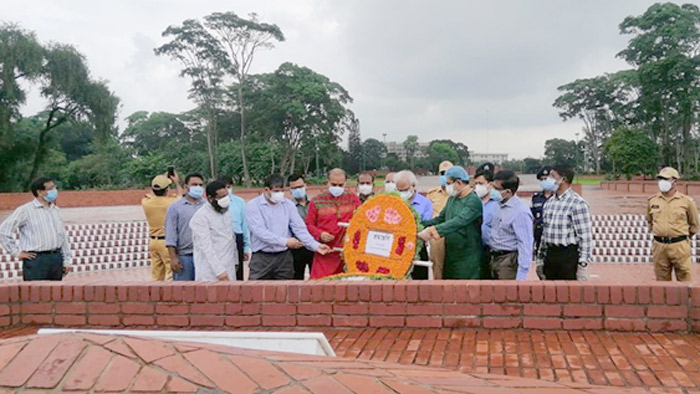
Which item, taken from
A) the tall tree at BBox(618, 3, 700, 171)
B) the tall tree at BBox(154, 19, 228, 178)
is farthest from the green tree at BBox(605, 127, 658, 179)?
the tall tree at BBox(154, 19, 228, 178)

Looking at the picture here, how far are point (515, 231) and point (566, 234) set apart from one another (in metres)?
0.44

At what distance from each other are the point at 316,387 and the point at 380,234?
3.14 m

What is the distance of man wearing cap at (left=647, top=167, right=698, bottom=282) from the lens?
5.50m

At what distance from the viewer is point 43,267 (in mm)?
4809

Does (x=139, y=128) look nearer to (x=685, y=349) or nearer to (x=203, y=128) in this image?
(x=203, y=128)

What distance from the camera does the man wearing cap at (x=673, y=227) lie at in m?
5.50

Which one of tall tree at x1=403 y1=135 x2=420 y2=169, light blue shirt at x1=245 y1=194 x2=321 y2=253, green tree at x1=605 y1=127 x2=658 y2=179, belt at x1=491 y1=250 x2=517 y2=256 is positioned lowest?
belt at x1=491 y1=250 x2=517 y2=256

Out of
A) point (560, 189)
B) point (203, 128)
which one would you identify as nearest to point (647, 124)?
point (203, 128)

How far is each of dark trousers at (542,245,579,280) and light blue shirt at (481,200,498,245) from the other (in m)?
0.52

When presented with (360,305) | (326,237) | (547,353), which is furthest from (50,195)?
(547,353)

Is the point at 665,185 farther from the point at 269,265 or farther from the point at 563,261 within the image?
the point at 269,265

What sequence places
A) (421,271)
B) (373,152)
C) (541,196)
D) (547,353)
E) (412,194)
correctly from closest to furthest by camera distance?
(547,353)
(421,271)
(412,194)
(541,196)
(373,152)

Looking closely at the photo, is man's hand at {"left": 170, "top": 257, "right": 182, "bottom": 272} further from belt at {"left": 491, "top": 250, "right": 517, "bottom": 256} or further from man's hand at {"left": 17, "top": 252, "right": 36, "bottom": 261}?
belt at {"left": 491, "top": 250, "right": 517, "bottom": 256}

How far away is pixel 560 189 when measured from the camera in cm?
450
